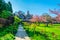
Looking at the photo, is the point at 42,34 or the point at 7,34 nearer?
the point at 7,34

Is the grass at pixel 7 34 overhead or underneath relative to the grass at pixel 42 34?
overhead

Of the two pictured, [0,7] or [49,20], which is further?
[49,20]

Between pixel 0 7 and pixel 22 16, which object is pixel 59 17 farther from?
pixel 22 16

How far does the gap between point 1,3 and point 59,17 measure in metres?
15.0

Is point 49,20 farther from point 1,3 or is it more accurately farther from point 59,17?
point 59,17

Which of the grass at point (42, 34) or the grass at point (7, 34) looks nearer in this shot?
the grass at point (7, 34)

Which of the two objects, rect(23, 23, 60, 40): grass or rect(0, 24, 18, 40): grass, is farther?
rect(23, 23, 60, 40): grass

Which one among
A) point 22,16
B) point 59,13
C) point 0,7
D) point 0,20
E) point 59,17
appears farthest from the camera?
point 22,16

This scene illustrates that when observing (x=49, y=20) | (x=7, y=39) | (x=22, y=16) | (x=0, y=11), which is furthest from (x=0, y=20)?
(x=22, y=16)

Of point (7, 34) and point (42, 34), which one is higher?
point (7, 34)

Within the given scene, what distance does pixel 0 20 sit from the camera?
107 feet

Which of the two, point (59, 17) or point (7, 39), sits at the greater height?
point (59, 17)

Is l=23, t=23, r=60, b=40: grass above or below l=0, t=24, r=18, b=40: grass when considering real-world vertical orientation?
below

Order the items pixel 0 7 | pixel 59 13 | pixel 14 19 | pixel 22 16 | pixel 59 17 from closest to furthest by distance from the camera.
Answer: pixel 59 13, pixel 59 17, pixel 0 7, pixel 14 19, pixel 22 16
